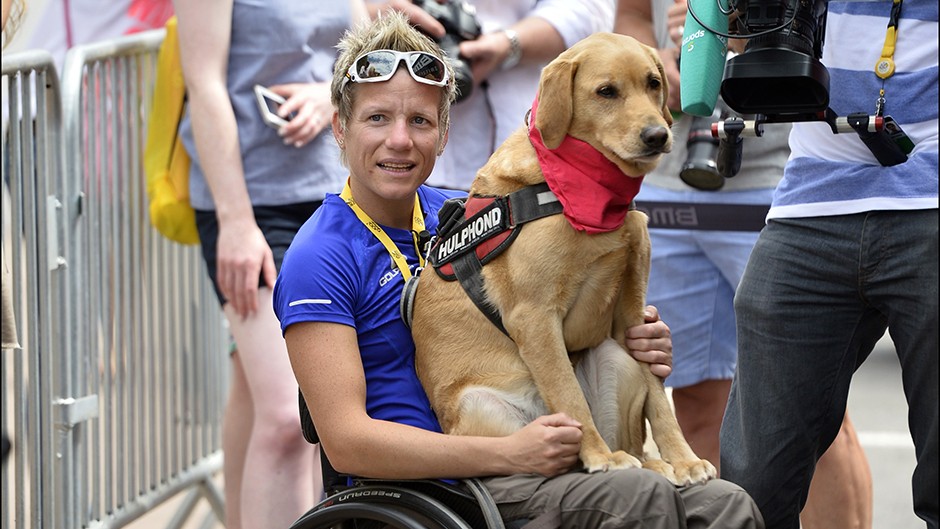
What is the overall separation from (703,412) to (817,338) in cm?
125

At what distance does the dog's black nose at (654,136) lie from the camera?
2.69 metres

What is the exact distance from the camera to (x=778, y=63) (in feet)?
8.96

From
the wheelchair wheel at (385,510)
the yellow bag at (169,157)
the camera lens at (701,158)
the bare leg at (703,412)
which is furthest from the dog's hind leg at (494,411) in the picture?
the yellow bag at (169,157)

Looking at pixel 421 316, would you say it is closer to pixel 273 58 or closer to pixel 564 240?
pixel 564 240

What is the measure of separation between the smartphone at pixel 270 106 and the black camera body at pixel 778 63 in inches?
67.5

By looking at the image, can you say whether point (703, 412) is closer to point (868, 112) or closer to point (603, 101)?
point (868, 112)

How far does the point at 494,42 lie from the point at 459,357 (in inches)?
75.4

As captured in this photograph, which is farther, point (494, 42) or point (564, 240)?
point (494, 42)

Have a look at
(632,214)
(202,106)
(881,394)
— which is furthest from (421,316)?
(881,394)

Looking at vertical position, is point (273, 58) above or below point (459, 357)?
above

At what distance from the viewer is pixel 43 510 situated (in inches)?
155

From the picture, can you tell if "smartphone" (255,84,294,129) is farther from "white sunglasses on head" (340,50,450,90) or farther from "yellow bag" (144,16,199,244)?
"white sunglasses on head" (340,50,450,90)

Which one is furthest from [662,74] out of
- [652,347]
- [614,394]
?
[614,394]

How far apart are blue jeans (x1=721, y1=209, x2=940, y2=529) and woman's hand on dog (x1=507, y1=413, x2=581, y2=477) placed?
667 mm
